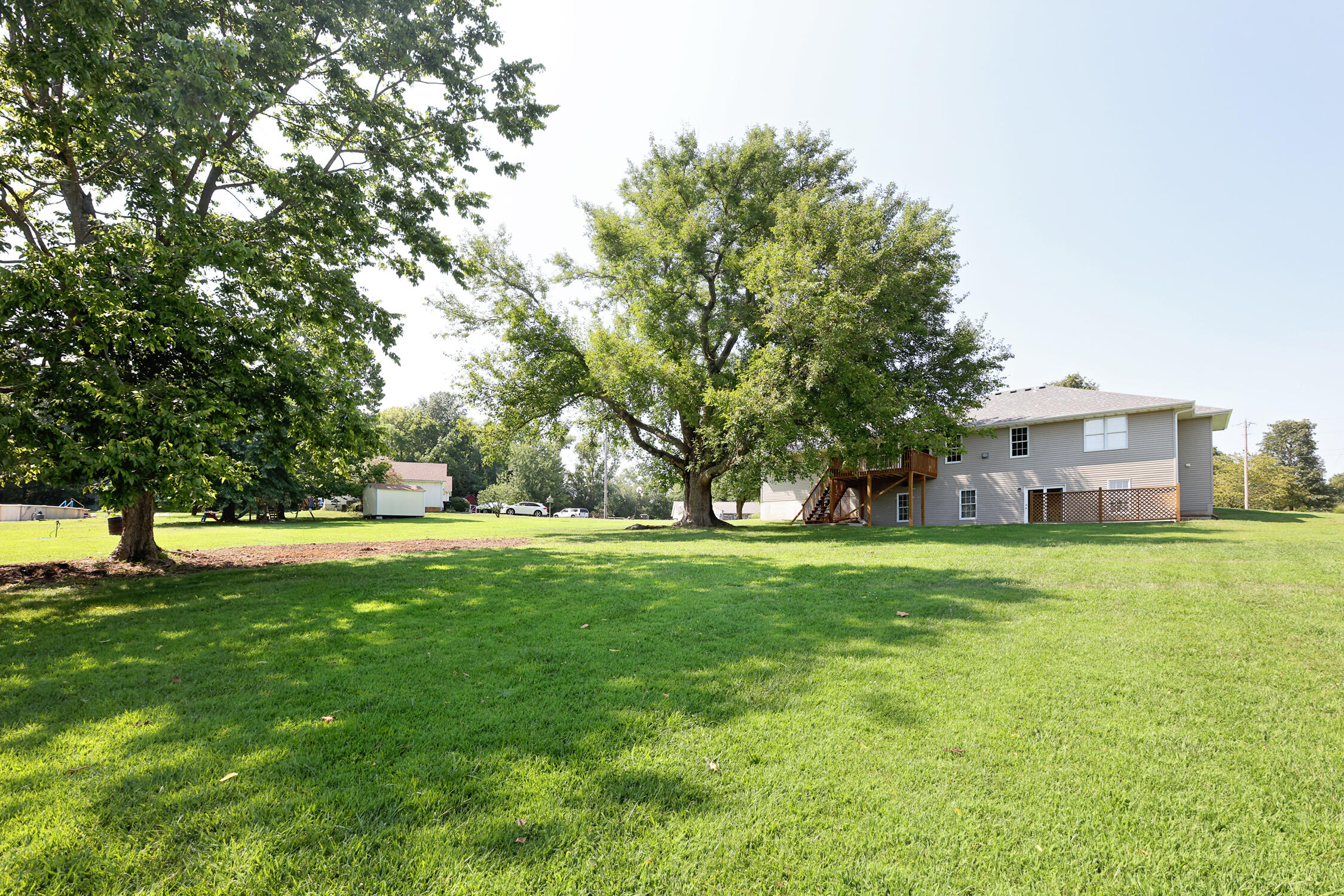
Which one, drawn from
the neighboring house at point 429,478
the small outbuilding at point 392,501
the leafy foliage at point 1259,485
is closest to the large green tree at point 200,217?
the small outbuilding at point 392,501

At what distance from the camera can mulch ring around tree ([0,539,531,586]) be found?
32.2 ft

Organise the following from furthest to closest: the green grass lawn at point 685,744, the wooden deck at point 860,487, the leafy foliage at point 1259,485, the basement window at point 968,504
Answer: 1. the leafy foliage at point 1259,485
2. the basement window at point 968,504
3. the wooden deck at point 860,487
4. the green grass lawn at point 685,744

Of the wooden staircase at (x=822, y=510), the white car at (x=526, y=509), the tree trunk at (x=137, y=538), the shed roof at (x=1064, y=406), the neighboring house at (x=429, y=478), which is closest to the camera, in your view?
the tree trunk at (x=137, y=538)

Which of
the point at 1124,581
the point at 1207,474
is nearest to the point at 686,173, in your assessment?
the point at 1124,581

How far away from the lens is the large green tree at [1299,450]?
2131 inches

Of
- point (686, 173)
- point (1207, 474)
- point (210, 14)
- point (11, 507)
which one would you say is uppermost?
point (686, 173)

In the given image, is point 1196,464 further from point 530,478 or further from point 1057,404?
point 530,478

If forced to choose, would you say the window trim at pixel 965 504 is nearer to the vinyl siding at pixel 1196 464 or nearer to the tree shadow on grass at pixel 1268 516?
the vinyl siding at pixel 1196 464

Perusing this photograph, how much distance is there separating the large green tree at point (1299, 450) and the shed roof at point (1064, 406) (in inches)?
1869

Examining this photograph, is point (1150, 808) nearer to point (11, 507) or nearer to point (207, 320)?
point (207, 320)

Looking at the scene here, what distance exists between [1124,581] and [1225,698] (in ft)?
13.7

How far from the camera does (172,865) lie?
2.37 metres

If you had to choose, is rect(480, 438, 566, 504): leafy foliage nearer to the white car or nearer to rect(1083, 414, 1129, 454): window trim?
the white car

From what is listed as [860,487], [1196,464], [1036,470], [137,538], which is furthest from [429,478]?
[1196,464]
